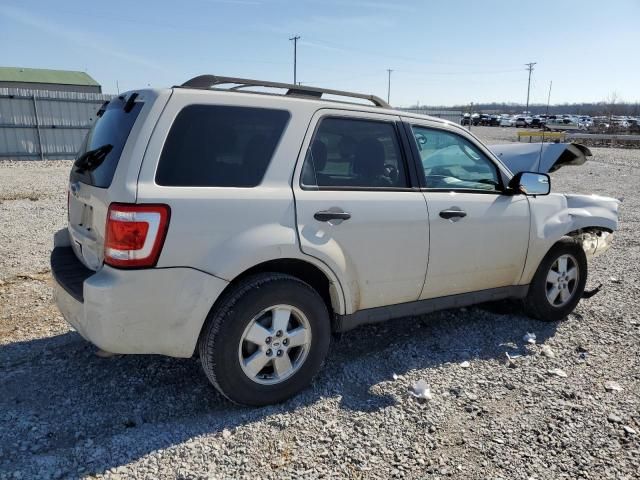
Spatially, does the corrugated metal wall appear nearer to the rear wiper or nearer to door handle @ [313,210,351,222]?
the rear wiper

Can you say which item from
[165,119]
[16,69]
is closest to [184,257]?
[165,119]

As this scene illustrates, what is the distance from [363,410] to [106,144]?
7.39ft

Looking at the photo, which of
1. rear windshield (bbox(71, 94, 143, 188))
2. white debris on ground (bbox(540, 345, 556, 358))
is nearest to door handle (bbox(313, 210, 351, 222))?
rear windshield (bbox(71, 94, 143, 188))

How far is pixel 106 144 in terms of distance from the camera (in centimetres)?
301

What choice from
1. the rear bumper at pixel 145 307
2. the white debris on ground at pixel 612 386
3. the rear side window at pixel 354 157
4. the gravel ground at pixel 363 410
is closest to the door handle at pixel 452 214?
the rear side window at pixel 354 157

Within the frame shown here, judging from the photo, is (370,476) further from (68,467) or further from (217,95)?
(217,95)

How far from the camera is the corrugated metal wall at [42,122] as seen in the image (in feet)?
56.4

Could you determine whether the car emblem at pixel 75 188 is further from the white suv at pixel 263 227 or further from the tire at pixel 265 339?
the tire at pixel 265 339

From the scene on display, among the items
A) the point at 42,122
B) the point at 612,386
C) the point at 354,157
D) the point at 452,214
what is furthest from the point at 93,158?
the point at 42,122

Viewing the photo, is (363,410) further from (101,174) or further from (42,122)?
(42,122)

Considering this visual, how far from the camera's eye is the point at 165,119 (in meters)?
2.79

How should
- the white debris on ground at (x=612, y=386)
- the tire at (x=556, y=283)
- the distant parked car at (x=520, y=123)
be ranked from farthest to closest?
the distant parked car at (x=520, y=123)
the tire at (x=556, y=283)
the white debris on ground at (x=612, y=386)

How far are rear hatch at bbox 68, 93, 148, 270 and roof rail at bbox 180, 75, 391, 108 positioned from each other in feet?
1.19

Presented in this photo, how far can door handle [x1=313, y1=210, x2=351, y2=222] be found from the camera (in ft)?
10.2
